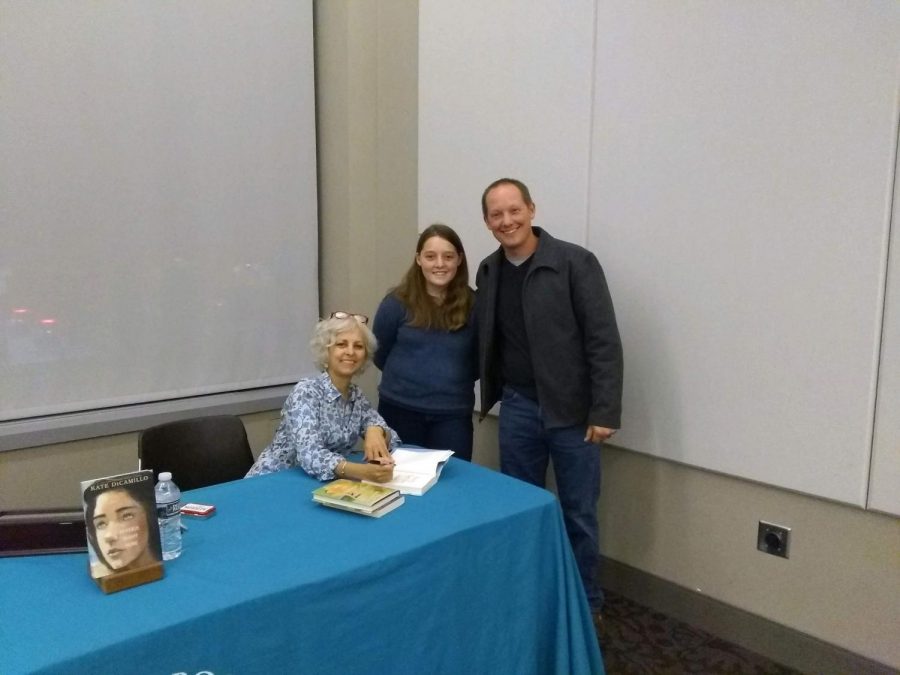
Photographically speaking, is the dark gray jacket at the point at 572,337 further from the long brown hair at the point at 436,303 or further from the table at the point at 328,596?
the table at the point at 328,596

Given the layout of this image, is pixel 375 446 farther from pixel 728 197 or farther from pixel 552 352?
pixel 728 197

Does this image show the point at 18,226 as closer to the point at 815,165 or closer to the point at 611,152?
the point at 611,152

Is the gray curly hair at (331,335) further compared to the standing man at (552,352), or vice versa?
the standing man at (552,352)

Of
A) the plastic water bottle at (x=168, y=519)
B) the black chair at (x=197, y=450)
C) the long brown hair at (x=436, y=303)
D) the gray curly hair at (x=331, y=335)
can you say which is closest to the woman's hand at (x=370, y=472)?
the gray curly hair at (x=331, y=335)

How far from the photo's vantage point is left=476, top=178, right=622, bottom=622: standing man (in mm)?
2314

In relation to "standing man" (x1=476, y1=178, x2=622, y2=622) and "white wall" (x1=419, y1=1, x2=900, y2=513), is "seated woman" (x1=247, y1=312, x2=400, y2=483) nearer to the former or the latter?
"standing man" (x1=476, y1=178, x2=622, y2=622)

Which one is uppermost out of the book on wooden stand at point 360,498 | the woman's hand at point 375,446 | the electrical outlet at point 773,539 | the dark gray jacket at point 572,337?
the dark gray jacket at point 572,337

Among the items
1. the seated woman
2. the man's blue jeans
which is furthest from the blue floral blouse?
the man's blue jeans

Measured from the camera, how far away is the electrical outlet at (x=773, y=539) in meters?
2.26

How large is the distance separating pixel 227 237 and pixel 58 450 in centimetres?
122

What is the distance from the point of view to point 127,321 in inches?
116

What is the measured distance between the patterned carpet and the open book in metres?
0.98

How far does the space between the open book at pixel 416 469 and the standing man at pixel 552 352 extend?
55 cm

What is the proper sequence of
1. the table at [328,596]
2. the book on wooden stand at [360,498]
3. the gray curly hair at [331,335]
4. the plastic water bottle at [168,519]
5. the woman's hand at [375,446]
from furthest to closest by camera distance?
the gray curly hair at [331,335] → the woman's hand at [375,446] → the book on wooden stand at [360,498] → the plastic water bottle at [168,519] → the table at [328,596]
